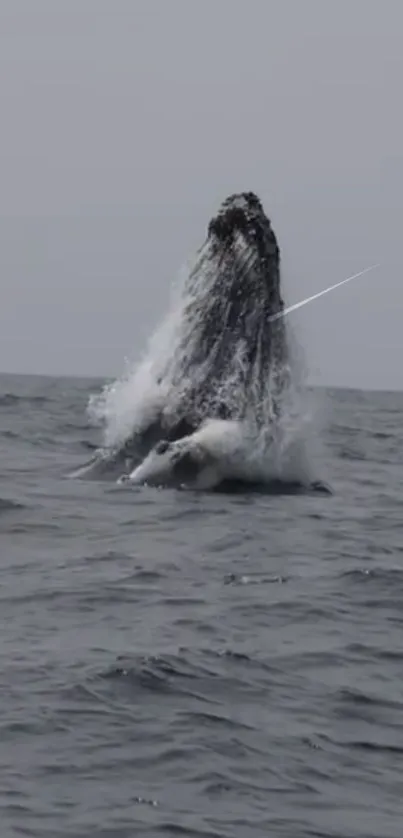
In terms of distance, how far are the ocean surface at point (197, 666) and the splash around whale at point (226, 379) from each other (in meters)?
0.59

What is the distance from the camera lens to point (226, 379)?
706 inches

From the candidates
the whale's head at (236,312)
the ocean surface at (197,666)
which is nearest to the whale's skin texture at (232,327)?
the whale's head at (236,312)

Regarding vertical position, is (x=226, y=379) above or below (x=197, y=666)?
above

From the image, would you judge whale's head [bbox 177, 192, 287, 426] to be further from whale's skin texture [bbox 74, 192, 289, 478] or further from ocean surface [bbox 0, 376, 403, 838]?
ocean surface [bbox 0, 376, 403, 838]

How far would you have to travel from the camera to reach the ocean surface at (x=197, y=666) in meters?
8.25

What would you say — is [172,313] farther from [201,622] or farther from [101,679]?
[101,679]

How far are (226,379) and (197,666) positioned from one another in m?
7.78

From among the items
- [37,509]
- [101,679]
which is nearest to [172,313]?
[37,509]

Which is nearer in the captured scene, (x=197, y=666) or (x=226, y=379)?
(x=197, y=666)

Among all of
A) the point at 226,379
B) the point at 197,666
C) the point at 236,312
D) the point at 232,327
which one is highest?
the point at 236,312

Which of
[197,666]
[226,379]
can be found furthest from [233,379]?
[197,666]

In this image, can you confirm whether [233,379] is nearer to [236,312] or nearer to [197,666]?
[236,312]

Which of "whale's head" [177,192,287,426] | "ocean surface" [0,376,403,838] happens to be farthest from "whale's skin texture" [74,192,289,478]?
"ocean surface" [0,376,403,838]

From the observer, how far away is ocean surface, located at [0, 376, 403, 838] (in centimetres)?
825
